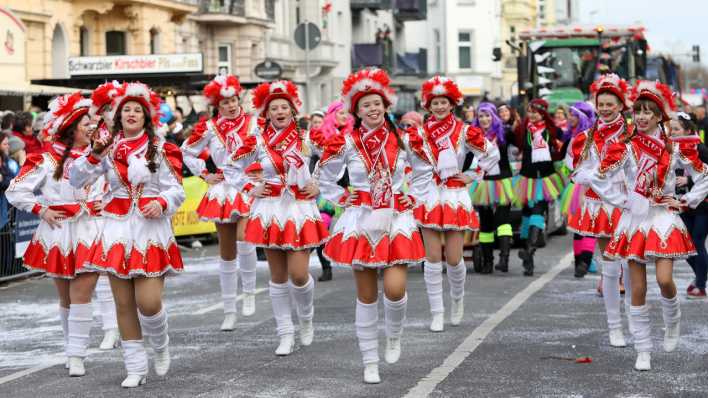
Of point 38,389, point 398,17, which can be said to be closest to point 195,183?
point 38,389

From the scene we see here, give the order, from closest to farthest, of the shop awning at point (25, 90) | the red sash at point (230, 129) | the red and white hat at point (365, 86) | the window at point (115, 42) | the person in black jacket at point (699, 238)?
1. the red and white hat at point (365, 86)
2. the red sash at point (230, 129)
3. the person in black jacket at point (699, 238)
4. the shop awning at point (25, 90)
5. the window at point (115, 42)

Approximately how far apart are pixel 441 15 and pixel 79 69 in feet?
189

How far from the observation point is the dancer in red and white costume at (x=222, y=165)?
42.5 feet

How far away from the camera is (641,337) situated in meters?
10.0

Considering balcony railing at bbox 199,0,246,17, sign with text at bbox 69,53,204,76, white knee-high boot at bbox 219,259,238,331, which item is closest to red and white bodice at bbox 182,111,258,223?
white knee-high boot at bbox 219,259,238,331

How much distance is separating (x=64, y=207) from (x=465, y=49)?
257 feet

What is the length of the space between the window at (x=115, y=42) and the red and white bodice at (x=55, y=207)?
30.6 metres

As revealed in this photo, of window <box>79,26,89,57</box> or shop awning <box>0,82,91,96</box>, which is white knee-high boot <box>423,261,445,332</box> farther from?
window <box>79,26,89,57</box>

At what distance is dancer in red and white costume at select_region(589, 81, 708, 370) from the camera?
33.2 ft

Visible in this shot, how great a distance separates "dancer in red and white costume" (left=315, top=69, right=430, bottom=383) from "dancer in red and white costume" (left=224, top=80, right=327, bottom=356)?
1047mm

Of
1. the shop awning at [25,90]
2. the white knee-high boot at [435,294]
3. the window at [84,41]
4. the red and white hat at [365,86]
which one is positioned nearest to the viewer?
the red and white hat at [365,86]

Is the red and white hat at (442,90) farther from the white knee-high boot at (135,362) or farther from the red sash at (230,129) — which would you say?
the white knee-high boot at (135,362)

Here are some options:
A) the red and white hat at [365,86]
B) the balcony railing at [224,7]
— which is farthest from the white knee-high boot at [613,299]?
the balcony railing at [224,7]

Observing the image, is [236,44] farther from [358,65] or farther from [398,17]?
[398,17]
